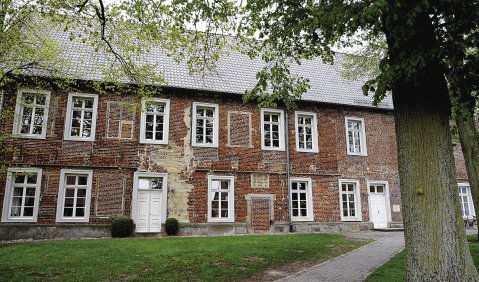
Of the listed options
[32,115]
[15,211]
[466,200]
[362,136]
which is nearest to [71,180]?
[15,211]

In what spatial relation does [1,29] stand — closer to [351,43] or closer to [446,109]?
[351,43]

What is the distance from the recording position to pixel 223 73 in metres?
16.8

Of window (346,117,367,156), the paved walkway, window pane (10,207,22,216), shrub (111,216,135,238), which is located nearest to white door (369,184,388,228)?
window (346,117,367,156)

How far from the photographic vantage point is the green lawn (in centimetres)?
694

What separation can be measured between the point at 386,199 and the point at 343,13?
14.8 metres

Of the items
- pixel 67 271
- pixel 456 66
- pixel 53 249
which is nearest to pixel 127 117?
pixel 53 249

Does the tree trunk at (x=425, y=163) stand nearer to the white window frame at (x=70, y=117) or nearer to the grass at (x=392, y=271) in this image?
the grass at (x=392, y=271)

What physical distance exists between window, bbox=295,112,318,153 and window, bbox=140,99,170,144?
614 cm

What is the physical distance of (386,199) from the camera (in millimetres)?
17516

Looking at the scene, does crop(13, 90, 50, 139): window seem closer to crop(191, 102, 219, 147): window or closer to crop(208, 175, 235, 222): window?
crop(191, 102, 219, 147): window

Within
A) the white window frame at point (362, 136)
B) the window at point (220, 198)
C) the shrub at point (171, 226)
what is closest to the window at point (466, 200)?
the white window frame at point (362, 136)

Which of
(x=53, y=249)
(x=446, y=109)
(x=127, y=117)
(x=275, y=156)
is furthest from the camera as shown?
(x=275, y=156)

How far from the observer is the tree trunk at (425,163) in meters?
4.65

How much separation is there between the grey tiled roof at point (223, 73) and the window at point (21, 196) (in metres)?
4.12
